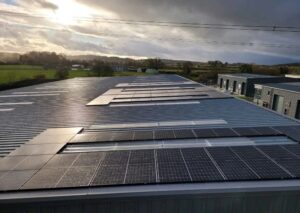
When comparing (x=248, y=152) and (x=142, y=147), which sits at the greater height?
(x=248, y=152)

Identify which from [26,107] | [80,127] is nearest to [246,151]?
[80,127]

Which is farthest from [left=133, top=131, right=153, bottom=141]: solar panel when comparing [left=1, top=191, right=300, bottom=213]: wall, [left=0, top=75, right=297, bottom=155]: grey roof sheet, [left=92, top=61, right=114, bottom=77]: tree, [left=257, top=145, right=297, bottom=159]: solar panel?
[left=92, top=61, right=114, bottom=77]: tree

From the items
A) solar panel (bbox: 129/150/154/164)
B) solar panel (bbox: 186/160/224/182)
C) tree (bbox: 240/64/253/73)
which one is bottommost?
solar panel (bbox: 129/150/154/164)

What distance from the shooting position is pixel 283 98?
2986cm

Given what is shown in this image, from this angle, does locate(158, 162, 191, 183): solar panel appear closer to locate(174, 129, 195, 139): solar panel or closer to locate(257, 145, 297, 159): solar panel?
locate(174, 129, 195, 139): solar panel

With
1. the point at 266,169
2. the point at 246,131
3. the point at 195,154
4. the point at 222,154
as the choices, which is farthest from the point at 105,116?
the point at 266,169

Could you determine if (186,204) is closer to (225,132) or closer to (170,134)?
(170,134)

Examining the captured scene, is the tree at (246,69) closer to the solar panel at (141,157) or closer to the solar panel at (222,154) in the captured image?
the solar panel at (222,154)

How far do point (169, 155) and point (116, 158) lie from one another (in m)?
1.41

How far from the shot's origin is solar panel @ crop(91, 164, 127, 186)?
16.9 feet

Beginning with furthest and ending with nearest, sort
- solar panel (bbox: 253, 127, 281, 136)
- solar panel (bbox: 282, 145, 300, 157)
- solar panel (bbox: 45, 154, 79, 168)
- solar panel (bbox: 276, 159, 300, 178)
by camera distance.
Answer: solar panel (bbox: 253, 127, 281, 136)
solar panel (bbox: 282, 145, 300, 157)
solar panel (bbox: 45, 154, 79, 168)
solar panel (bbox: 276, 159, 300, 178)

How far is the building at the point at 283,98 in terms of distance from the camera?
27078 millimetres

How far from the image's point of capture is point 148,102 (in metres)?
15.3

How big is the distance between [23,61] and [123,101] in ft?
167
